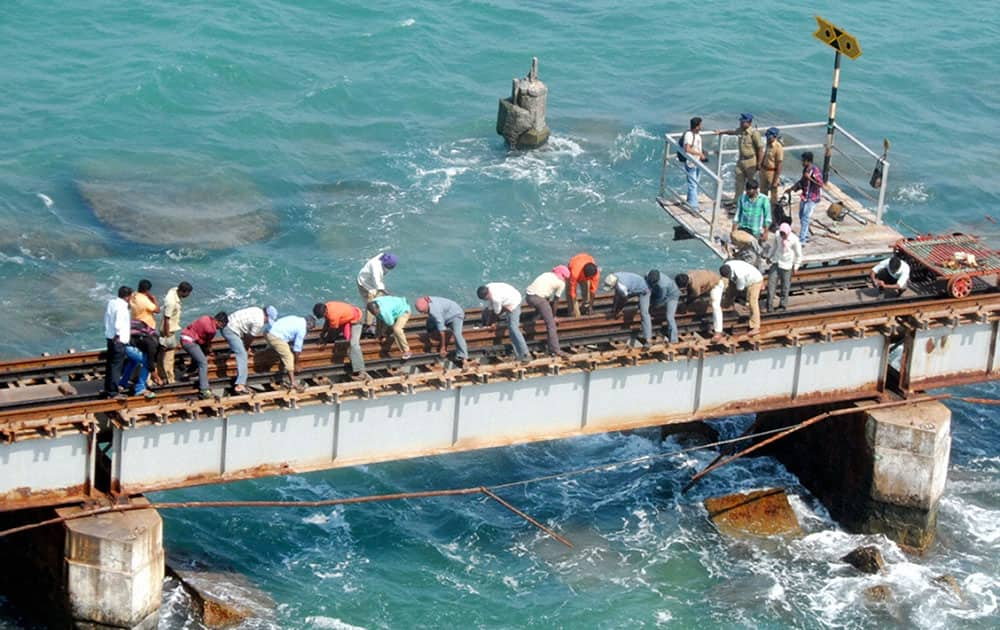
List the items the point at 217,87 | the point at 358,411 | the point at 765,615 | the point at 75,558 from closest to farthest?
the point at 75,558
the point at 358,411
the point at 765,615
the point at 217,87

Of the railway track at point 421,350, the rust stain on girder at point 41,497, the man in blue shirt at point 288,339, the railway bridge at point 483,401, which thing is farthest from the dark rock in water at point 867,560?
the rust stain on girder at point 41,497

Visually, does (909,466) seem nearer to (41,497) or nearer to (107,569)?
(107,569)

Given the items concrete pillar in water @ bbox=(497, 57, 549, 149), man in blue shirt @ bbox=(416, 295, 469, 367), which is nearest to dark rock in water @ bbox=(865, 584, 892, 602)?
man in blue shirt @ bbox=(416, 295, 469, 367)

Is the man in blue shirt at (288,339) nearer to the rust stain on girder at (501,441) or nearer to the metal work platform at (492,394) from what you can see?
the metal work platform at (492,394)

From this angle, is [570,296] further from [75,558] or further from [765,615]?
[75,558]

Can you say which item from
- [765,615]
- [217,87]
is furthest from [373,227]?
[765,615]

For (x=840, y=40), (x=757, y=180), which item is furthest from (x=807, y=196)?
(x=840, y=40)

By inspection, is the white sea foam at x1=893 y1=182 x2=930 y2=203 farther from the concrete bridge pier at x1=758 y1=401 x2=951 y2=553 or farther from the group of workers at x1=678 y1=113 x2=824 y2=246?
the concrete bridge pier at x1=758 y1=401 x2=951 y2=553

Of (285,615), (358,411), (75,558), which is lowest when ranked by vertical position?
(285,615)
